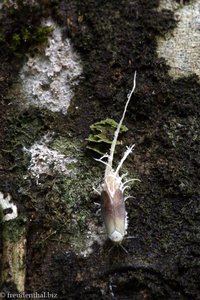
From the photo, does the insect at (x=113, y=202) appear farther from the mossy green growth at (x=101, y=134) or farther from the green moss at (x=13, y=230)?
the green moss at (x=13, y=230)

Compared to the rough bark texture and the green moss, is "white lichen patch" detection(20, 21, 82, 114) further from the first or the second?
the green moss

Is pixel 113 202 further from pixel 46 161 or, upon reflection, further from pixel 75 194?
pixel 46 161

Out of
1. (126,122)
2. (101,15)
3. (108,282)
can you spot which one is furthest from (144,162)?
(101,15)

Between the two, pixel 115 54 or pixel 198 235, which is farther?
pixel 115 54

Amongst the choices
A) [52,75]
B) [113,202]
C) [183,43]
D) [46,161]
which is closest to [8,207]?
[46,161]

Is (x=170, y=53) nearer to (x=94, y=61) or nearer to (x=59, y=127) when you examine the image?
(x=94, y=61)
